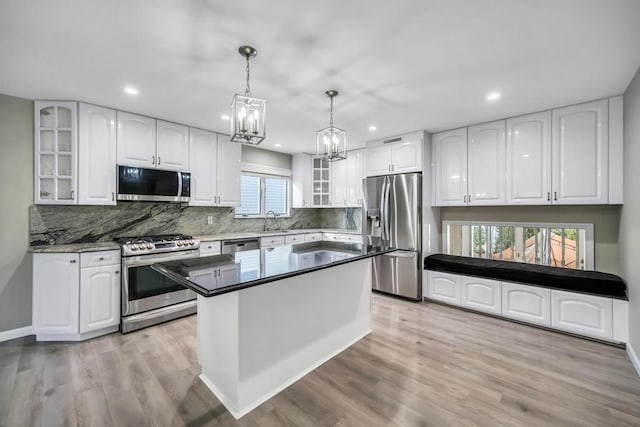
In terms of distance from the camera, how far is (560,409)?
5.91 feet

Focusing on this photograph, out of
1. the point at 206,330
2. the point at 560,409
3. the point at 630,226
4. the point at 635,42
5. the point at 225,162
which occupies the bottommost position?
the point at 560,409

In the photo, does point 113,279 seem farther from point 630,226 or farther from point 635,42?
point 630,226

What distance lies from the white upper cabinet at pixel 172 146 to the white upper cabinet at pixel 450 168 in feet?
11.9

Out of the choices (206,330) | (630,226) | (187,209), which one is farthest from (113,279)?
(630,226)

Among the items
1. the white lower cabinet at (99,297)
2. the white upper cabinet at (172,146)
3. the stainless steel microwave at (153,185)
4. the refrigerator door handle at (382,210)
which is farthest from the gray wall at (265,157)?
the white lower cabinet at (99,297)

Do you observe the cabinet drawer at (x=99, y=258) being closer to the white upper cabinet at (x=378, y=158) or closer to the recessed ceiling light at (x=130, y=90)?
the recessed ceiling light at (x=130, y=90)

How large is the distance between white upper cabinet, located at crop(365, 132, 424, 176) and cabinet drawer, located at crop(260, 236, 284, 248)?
6.07 ft

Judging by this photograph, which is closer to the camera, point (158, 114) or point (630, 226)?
point (630, 226)

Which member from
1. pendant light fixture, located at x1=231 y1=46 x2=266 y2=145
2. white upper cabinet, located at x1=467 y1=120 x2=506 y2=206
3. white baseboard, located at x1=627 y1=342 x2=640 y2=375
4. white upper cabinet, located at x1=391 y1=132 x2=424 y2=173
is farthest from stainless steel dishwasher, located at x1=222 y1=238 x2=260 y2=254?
white baseboard, located at x1=627 y1=342 x2=640 y2=375

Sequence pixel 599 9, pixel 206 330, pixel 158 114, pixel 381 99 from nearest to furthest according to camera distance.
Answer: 1. pixel 599 9
2. pixel 206 330
3. pixel 381 99
4. pixel 158 114

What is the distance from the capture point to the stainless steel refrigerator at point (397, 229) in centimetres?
390

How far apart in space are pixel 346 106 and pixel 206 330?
260cm

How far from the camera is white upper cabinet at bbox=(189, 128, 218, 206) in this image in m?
3.80

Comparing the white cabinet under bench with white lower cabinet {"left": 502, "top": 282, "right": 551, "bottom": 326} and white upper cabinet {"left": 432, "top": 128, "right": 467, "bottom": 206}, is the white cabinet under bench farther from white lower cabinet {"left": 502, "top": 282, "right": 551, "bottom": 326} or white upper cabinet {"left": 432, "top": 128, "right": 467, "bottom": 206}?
white upper cabinet {"left": 432, "top": 128, "right": 467, "bottom": 206}
